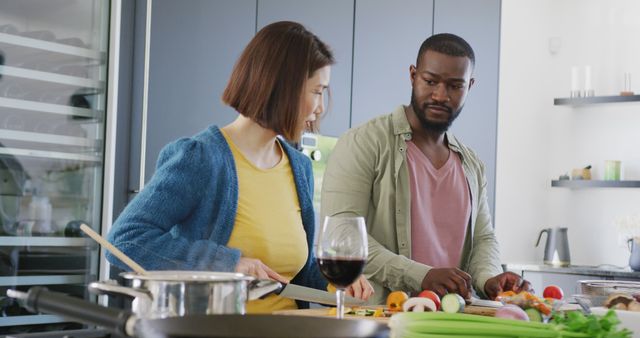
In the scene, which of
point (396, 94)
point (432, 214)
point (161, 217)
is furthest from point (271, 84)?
point (396, 94)

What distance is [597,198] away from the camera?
17.7 ft

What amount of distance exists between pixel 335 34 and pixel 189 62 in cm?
88

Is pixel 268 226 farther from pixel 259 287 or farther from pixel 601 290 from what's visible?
pixel 259 287

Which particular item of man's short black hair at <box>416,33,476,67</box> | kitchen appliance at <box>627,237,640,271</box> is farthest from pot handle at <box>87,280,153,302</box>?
kitchen appliance at <box>627,237,640,271</box>

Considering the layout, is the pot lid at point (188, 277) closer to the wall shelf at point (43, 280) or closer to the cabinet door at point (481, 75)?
the wall shelf at point (43, 280)

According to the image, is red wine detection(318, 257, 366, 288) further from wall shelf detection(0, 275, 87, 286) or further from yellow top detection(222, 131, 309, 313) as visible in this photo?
wall shelf detection(0, 275, 87, 286)

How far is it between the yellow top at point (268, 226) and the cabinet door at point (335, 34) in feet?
6.85

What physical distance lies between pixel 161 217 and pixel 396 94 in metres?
2.93

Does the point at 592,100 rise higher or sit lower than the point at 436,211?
higher

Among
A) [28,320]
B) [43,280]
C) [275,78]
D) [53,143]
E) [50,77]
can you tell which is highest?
[50,77]

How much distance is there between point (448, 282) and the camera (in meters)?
1.90

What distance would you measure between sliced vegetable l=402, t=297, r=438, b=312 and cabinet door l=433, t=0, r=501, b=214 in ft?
10.5

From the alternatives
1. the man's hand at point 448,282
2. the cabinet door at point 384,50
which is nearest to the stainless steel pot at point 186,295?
the man's hand at point 448,282

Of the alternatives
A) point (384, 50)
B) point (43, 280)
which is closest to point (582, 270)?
point (384, 50)
